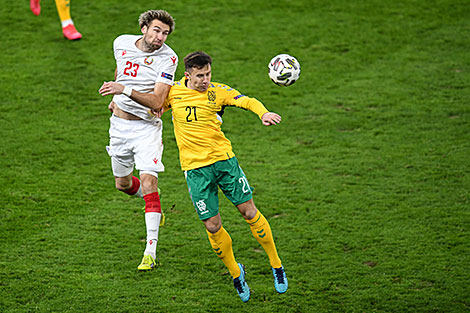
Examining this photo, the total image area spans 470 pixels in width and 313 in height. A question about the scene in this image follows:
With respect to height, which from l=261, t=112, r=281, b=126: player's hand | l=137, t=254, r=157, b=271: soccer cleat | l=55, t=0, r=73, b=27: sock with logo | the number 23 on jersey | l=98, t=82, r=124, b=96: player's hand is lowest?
l=55, t=0, r=73, b=27: sock with logo

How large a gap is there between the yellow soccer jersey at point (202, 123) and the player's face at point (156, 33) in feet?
2.34

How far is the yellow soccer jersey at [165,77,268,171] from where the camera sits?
5.29 metres


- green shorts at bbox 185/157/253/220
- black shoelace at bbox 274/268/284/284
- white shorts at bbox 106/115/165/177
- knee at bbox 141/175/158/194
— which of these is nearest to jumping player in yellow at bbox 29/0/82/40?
white shorts at bbox 106/115/165/177

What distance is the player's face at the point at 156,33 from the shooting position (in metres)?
5.75

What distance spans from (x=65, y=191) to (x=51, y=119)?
86.0 inches

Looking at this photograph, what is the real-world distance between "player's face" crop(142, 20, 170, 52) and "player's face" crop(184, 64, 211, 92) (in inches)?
28.1

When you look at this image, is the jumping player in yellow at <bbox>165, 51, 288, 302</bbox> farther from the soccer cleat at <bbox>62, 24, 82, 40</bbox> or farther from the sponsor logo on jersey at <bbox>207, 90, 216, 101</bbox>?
the soccer cleat at <bbox>62, 24, 82, 40</bbox>

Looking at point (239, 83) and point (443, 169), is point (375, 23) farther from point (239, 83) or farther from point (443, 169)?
point (443, 169)

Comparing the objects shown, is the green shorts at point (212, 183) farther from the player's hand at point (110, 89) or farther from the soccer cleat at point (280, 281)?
the player's hand at point (110, 89)

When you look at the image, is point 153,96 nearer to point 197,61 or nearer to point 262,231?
point 197,61

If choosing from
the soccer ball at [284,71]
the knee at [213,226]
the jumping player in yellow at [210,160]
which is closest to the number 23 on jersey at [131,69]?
the jumping player in yellow at [210,160]

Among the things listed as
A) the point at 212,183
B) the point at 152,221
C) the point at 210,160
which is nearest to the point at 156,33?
the point at 210,160

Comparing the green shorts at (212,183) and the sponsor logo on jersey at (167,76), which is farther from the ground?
the sponsor logo on jersey at (167,76)

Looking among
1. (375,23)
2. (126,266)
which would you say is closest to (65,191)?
(126,266)
